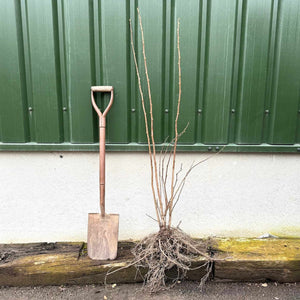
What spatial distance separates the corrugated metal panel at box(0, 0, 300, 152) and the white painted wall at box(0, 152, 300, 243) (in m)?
0.17

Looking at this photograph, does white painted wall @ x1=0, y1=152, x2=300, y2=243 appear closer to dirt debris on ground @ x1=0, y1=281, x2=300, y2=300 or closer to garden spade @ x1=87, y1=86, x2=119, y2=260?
garden spade @ x1=87, y1=86, x2=119, y2=260

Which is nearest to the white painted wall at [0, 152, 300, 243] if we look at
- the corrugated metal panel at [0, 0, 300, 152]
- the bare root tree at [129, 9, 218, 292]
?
the corrugated metal panel at [0, 0, 300, 152]

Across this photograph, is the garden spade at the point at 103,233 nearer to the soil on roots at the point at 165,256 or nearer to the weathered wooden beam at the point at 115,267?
the weathered wooden beam at the point at 115,267

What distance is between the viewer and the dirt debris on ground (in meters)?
2.12

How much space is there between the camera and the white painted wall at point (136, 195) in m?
2.52

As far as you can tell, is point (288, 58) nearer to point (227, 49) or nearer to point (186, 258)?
point (227, 49)

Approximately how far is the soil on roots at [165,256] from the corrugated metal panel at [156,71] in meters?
0.87

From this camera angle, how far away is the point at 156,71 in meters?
2.37

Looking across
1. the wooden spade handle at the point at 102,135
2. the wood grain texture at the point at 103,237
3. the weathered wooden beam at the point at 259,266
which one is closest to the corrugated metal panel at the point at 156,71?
the wooden spade handle at the point at 102,135

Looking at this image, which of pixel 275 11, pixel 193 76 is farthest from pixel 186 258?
Result: pixel 275 11

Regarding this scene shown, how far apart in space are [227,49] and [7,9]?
2071 millimetres

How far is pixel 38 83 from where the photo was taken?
2365 mm

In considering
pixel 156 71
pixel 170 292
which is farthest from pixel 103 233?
pixel 156 71

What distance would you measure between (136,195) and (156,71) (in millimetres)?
1259
